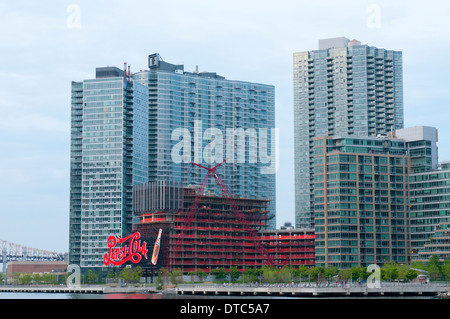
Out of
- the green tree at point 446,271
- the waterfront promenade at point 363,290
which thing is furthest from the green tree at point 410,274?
the waterfront promenade at point 363,290

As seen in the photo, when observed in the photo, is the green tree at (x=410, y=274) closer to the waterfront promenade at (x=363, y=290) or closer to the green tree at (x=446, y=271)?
the green tree at (x=446, y=271)

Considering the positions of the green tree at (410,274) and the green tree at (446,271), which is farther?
the green tree at (446,271)

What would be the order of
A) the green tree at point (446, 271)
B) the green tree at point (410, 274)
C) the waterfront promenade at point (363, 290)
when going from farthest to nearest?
the green tree at point (446, 271), the green tree at point (410, 274), the waterfront promenade at point (363, 290)

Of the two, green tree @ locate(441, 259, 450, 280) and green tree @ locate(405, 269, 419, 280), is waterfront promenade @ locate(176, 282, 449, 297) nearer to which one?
green tree @ locate(405, 269, 419, 280)

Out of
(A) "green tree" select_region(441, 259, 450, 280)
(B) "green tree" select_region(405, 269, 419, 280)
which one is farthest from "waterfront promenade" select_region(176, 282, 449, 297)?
(A) "green tree" select_region(441, 259, 450, 280)

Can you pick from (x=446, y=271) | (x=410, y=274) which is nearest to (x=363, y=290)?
(x=410, y=274)

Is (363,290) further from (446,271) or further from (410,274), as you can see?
(446,271)
